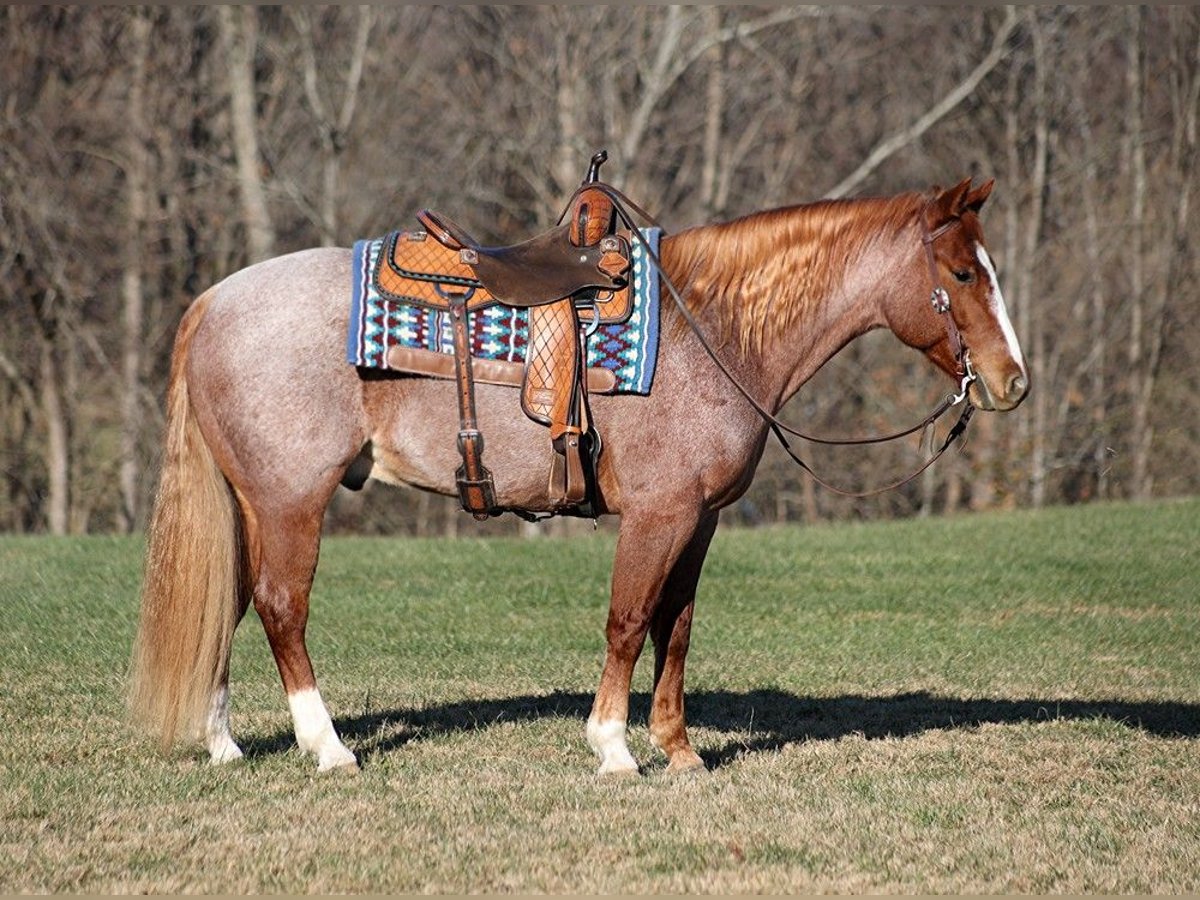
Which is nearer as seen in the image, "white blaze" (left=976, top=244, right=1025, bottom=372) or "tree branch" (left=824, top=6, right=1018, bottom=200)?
"white blaze" (left=976, top=244, right=1025, bottom=372)

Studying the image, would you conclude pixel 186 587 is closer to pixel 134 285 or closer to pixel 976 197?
pixel 976 197

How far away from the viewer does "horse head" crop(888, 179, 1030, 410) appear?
532 centimetres

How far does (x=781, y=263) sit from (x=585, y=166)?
1372 cm

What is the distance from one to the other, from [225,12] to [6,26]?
2.64m

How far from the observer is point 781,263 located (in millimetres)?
5555

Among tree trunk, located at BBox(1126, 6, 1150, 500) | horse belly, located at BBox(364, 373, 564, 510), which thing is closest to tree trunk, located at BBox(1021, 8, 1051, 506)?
tree trunk, located at BBox(1126, 6, 1150, 500)

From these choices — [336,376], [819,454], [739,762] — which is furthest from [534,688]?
[819,454]

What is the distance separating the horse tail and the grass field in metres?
0.27

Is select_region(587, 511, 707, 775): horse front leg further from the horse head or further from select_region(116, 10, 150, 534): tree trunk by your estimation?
select_region(116, 10, 150, 534): tree trunk

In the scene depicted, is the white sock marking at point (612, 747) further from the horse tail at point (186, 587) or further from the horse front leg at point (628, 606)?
the horse tail at point (186, 587)

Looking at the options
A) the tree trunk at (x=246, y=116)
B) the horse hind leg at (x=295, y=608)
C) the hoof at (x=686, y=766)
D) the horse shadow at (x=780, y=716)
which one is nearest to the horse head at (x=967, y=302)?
the hoof at (x=686, y=766)

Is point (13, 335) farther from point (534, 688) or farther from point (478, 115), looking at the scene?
point (534, 688)

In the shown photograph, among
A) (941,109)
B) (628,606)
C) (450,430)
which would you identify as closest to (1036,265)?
(941,109)

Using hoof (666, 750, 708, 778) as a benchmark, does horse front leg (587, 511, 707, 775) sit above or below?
above
